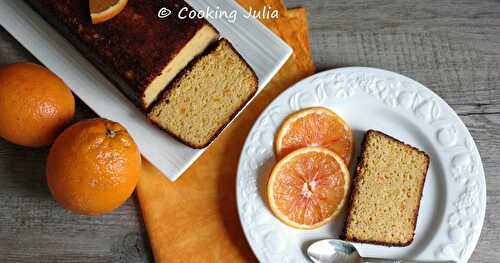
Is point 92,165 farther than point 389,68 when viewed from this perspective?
No

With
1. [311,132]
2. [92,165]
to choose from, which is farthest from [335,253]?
[92,165]

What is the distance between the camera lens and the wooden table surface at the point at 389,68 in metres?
2.18

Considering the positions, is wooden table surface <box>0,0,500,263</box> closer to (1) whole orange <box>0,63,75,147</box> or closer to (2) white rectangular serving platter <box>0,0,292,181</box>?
(2) white rectangular serving platter <box>0,0,292,181</box>

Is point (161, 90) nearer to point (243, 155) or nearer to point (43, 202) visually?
point (243, 155)

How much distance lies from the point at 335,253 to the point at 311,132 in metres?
0.46

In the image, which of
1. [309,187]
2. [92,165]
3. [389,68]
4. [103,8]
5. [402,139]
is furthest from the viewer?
[389,68]

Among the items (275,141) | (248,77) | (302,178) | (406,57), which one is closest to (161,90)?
(248,77)

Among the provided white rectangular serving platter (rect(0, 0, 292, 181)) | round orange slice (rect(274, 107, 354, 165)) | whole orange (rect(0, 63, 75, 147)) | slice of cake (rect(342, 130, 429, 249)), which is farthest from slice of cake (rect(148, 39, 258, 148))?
slice of cake (rect(342, 130, 429, 249))

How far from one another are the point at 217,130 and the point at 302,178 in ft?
1.22

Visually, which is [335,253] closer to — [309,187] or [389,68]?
[309,187]

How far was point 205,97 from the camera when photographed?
2145 mm

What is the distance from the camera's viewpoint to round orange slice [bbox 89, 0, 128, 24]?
77.9 inches

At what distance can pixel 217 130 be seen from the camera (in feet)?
7.06

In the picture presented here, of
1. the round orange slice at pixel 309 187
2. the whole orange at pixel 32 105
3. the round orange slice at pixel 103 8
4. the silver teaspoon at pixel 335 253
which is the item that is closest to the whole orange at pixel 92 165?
the whole orange at pixel 32 105
